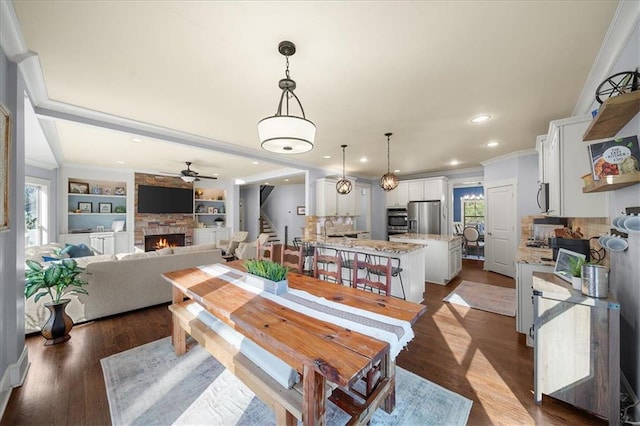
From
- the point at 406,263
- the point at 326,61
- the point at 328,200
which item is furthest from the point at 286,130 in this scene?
the point at 328,200

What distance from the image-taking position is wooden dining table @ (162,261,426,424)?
1084 millimetres

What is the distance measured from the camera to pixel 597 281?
5.20 feet

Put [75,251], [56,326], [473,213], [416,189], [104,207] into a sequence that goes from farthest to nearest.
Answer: [473,213]
[416,189]
[104,207]
[75,251]
[56,326]

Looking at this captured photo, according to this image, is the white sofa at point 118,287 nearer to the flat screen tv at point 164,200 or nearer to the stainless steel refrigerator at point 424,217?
the flat screen tv at point 164,200

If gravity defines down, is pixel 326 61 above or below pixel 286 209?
above

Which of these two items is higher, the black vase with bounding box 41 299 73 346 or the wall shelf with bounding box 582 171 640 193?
the wall shelf with bounding box 582 171 640 193

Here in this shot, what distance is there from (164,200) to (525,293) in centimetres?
813

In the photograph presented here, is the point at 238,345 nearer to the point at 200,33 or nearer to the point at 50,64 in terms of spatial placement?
the point at 200,33

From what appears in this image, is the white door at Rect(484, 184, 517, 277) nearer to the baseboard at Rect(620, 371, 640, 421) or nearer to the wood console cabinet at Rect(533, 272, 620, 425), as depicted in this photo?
the baseboard at Rect(620, 371, 640, 421)

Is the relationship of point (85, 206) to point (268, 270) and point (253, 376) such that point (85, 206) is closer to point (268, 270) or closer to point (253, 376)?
point (268, 270)

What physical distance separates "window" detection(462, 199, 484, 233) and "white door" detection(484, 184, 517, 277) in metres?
2.82

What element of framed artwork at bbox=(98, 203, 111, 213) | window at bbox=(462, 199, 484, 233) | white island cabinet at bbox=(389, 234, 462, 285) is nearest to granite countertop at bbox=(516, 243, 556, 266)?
white island cabinet at bbox=(389, 234, 462, 285)

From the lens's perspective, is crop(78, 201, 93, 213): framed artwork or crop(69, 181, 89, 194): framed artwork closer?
crop(69, 181, 89, 194): framed artwork

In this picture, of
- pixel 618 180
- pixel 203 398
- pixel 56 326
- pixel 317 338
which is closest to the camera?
pixel 317 338
